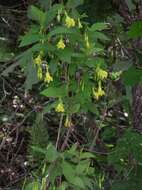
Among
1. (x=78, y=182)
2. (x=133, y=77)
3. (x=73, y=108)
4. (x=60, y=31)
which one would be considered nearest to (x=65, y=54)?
(x=60, y=31)

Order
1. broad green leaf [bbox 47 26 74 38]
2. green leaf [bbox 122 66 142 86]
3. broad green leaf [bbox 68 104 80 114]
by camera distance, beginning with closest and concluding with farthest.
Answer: broad green leaf [bbox 47 26 74 38] → broad green leaf [bbox 68 104 80 114] → green leaf [bbox 122 66 142 86]

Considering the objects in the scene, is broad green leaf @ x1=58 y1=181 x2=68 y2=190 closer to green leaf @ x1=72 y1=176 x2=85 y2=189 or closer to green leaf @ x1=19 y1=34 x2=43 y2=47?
green leaf @ x1=72 y1=176 x2=85 y2=189

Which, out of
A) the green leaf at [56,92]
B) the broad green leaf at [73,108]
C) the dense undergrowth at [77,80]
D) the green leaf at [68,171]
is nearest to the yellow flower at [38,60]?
the dense undergrowth at [77,80]

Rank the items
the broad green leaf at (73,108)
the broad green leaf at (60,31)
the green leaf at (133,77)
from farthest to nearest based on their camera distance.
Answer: the green leaf at (133,77), the broad green leaf at (73,108), the broad green leaf at (60,31)

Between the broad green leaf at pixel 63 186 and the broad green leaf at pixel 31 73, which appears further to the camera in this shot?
the broad green leaf at pixel 31 73

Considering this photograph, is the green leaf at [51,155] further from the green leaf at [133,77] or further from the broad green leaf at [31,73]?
the green leaf at [133,77]

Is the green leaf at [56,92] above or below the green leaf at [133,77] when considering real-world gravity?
below

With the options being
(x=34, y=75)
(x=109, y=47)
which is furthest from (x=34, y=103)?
(x=34, y=75)

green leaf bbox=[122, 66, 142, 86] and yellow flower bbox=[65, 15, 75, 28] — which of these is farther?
green leaf bbox=[122, 66, 142, 86]

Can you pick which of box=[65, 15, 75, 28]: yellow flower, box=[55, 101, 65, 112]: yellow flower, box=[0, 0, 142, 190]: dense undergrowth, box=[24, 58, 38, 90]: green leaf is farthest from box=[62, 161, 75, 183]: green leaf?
box=[65, 15, 75, 28]: yellow flower

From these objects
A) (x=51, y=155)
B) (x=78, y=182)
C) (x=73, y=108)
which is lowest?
(x=78, y=182)

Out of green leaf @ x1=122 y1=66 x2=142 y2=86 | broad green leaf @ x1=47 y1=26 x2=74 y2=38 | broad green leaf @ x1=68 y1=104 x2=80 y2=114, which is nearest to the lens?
broad green leaf @ x1=47 y1=26 x2=74 y2=38

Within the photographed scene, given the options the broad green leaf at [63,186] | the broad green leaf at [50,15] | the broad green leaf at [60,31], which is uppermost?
the broad green leaf at [50,15]

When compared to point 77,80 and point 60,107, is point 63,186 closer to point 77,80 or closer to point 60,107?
point 60,107
